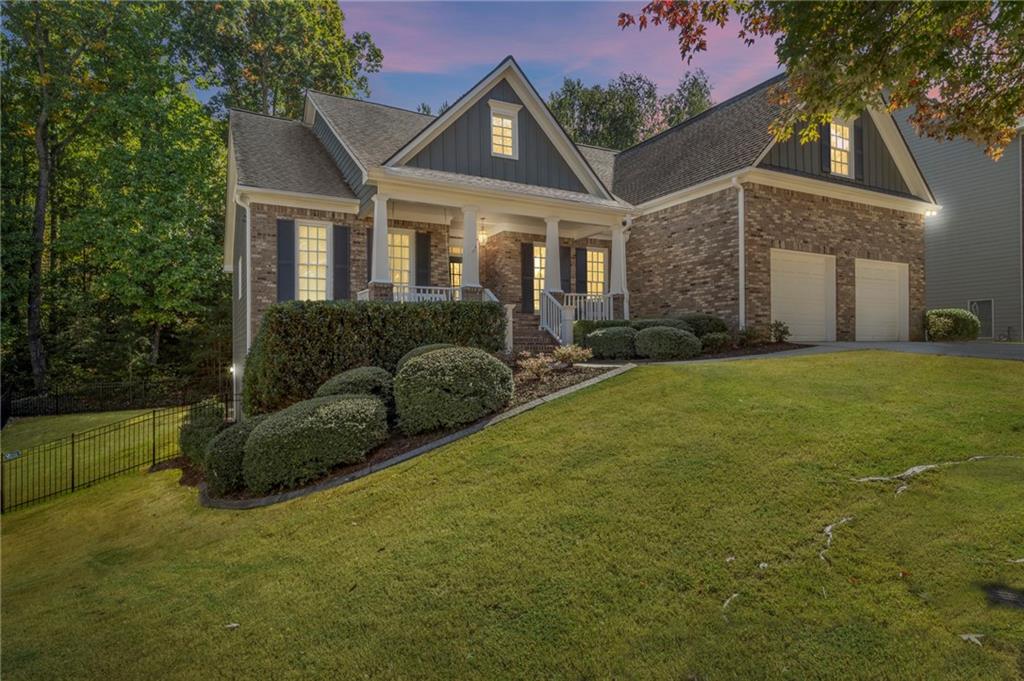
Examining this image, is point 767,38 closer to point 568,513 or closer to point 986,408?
point 986,408

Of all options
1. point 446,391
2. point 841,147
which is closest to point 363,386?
point 446,391

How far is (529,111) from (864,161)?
9.95 meters

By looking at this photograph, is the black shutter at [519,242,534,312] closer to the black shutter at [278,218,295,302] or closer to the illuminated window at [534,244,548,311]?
the illuminated window at [534,244,548,311]

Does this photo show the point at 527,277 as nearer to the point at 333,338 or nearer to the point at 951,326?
the point at 333,338

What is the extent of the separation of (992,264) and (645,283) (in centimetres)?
1306

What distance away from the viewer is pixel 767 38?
6.05 meters

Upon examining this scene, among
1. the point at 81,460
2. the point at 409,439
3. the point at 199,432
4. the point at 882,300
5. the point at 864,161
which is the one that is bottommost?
the point at 81,460

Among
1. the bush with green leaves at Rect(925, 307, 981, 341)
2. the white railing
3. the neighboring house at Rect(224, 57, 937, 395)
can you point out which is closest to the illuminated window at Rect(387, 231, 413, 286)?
the neighboring house at Rect(224, 57, 937, 395)

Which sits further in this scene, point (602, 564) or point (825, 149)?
point (825, 149)

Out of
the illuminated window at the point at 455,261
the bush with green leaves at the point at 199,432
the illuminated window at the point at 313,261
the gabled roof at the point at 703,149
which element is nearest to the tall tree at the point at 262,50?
the illuminated window at the point at 313,261

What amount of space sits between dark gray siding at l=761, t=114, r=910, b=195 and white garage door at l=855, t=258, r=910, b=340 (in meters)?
2.36

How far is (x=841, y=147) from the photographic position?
1560 cm

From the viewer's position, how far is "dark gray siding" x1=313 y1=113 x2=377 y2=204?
1328 cm

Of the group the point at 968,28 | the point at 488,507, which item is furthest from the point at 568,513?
the point at 968,28
